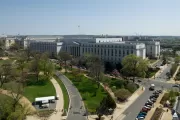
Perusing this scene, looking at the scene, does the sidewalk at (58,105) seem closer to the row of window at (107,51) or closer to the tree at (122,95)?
the tree at (122,95)

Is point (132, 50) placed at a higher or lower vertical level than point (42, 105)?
higher

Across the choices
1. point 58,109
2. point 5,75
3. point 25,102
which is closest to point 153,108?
point 58,109

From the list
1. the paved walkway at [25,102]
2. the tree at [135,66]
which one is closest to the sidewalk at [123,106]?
the tree at [135,66]

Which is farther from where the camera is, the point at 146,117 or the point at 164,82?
the point at 164,82

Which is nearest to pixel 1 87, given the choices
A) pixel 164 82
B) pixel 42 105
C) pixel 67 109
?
pixel 42 105

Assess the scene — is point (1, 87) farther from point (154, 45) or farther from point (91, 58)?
point (154, 45)
